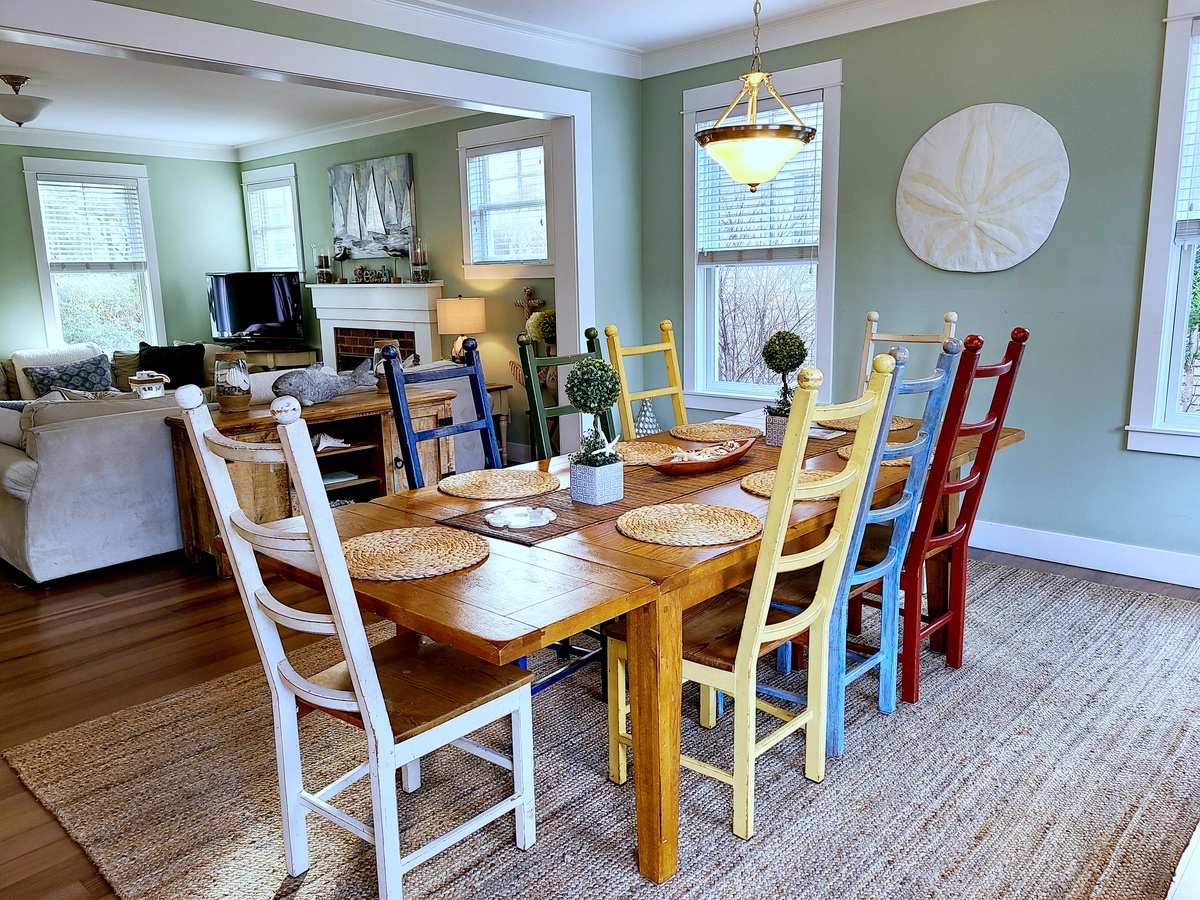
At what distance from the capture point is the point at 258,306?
25.5 ft

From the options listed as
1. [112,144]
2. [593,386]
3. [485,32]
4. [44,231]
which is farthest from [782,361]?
[112,144]

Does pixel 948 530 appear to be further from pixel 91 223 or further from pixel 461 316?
pixel 91 223

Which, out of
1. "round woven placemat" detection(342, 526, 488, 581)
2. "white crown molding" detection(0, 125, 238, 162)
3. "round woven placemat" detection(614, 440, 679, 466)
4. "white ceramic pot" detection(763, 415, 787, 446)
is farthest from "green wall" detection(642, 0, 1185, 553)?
"white crown molding" detection(0, 125, 238, 162)

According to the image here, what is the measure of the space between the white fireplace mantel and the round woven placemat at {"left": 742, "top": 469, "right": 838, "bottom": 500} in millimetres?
4435

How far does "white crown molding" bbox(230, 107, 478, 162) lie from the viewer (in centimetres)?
621

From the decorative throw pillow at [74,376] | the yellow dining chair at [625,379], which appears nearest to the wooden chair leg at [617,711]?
the yellow dining chair at [625,379]

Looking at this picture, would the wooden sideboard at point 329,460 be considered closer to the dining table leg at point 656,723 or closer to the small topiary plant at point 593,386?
the small topiary plant at point 593,386

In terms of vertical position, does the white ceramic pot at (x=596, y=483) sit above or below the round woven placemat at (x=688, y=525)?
above

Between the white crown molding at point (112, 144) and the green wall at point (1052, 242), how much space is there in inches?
233

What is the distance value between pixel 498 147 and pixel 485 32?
1.60m

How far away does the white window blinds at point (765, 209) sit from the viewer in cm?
441

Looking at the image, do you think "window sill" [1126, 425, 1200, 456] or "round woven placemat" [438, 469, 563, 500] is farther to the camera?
"window sill" [1126, 425, 1200, 456]

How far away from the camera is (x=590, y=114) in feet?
15.8

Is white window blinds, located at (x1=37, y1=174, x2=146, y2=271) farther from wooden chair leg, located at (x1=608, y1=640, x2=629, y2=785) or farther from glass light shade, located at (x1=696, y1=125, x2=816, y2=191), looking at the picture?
wooden chair leg, located at (x1=608, y1=640, x2=629, y2=785)
